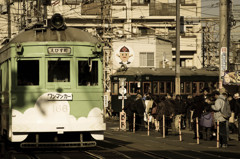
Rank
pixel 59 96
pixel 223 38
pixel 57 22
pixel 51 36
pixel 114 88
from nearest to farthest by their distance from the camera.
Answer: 1. pixel 59 96
2. pixel 51 36
3. pixel 57 22
4. pixel 223 38
5. pixel 114 88

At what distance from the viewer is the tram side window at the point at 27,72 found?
624 inches

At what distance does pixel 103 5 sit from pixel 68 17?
25892 millimetres

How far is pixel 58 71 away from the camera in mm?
16047

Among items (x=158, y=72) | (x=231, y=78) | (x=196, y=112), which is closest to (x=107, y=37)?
(x=158, y=72)

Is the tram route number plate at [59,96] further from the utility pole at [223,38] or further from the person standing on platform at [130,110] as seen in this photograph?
the person standing on platform at [130,110]

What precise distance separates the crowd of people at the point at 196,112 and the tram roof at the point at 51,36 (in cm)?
556

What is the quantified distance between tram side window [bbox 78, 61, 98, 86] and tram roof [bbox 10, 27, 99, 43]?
2.25 feet

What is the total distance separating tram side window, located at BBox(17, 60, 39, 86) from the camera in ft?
52.0

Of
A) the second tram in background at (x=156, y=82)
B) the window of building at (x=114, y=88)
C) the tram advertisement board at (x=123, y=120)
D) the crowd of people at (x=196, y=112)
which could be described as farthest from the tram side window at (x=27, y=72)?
the window of building at (x=114, y=88)

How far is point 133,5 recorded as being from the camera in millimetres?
68875

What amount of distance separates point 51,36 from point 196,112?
8598 mm

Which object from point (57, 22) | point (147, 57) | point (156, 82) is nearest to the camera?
point (57, 22)

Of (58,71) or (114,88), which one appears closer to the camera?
(58,71)

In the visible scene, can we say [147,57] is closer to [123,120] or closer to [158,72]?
[158,72]
